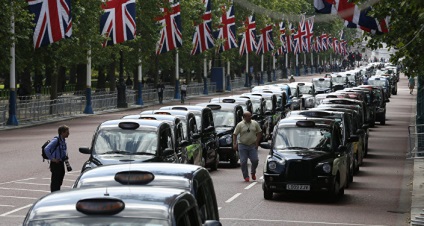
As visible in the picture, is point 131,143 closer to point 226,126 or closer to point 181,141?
point 181,141

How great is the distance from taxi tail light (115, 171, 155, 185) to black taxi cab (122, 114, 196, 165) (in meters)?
12.2

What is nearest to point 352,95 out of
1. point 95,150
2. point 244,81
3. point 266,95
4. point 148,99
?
point 266,95

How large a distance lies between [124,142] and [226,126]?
40.8 ft

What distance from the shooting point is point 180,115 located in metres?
27.4

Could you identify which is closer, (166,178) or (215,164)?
(166,178)

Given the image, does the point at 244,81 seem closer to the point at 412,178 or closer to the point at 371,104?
the point at 371,104

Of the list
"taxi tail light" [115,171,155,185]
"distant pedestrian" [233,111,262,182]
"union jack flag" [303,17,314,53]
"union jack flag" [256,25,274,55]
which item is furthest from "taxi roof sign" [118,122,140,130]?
"union jack flag" [303,17,314,53]

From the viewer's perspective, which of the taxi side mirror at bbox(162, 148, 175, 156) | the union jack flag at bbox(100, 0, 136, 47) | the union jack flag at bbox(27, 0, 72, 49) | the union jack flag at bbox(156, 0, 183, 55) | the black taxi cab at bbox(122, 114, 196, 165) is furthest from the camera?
the union jack flag at bbox(156, 0, 183, 55)

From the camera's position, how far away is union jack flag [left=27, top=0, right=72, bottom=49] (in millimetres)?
46281

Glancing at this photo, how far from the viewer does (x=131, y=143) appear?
2097 centimetres

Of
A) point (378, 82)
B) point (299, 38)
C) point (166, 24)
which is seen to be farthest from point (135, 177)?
point (299, 38)

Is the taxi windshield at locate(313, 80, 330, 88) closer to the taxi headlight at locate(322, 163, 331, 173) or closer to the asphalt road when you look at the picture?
the asphalt road

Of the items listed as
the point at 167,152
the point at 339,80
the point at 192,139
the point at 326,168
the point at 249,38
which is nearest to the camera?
the point at 167,152

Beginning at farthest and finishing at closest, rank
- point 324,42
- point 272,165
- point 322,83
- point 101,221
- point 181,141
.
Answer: point 324,42 → point 322,83 → point 181,141 → point 272,165 → point 101,221
